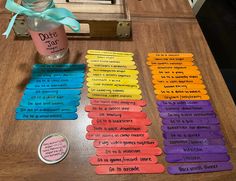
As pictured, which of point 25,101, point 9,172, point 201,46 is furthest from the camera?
point 201,46

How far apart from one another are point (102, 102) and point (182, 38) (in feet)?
1.16

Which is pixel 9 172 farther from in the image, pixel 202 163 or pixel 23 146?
pixel 202 163

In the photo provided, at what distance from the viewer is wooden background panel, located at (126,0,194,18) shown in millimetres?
838

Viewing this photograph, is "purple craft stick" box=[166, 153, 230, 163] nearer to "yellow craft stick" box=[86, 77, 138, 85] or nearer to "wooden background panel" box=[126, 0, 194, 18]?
"yellow craft stick" box=[86, 77, 138, 85]

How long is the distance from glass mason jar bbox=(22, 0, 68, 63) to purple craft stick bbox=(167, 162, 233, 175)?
401 mm

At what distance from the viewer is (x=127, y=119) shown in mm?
559

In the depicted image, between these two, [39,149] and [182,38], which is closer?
[39,149]

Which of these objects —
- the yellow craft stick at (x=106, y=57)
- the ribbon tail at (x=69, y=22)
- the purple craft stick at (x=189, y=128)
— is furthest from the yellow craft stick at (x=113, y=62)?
the purple craft stick at (x=189, y=128)

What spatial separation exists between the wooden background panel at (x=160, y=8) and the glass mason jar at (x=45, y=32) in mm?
311

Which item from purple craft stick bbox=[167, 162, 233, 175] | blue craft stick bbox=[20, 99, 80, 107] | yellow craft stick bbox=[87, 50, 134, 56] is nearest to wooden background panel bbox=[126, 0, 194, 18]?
yellow craft stick bbox=[87, 50, 134, 56]

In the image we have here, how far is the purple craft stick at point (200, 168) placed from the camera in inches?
19.3

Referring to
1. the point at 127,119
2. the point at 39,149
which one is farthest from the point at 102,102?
the point at 39,149

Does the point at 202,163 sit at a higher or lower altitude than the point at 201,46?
lower

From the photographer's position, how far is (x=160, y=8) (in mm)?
861
